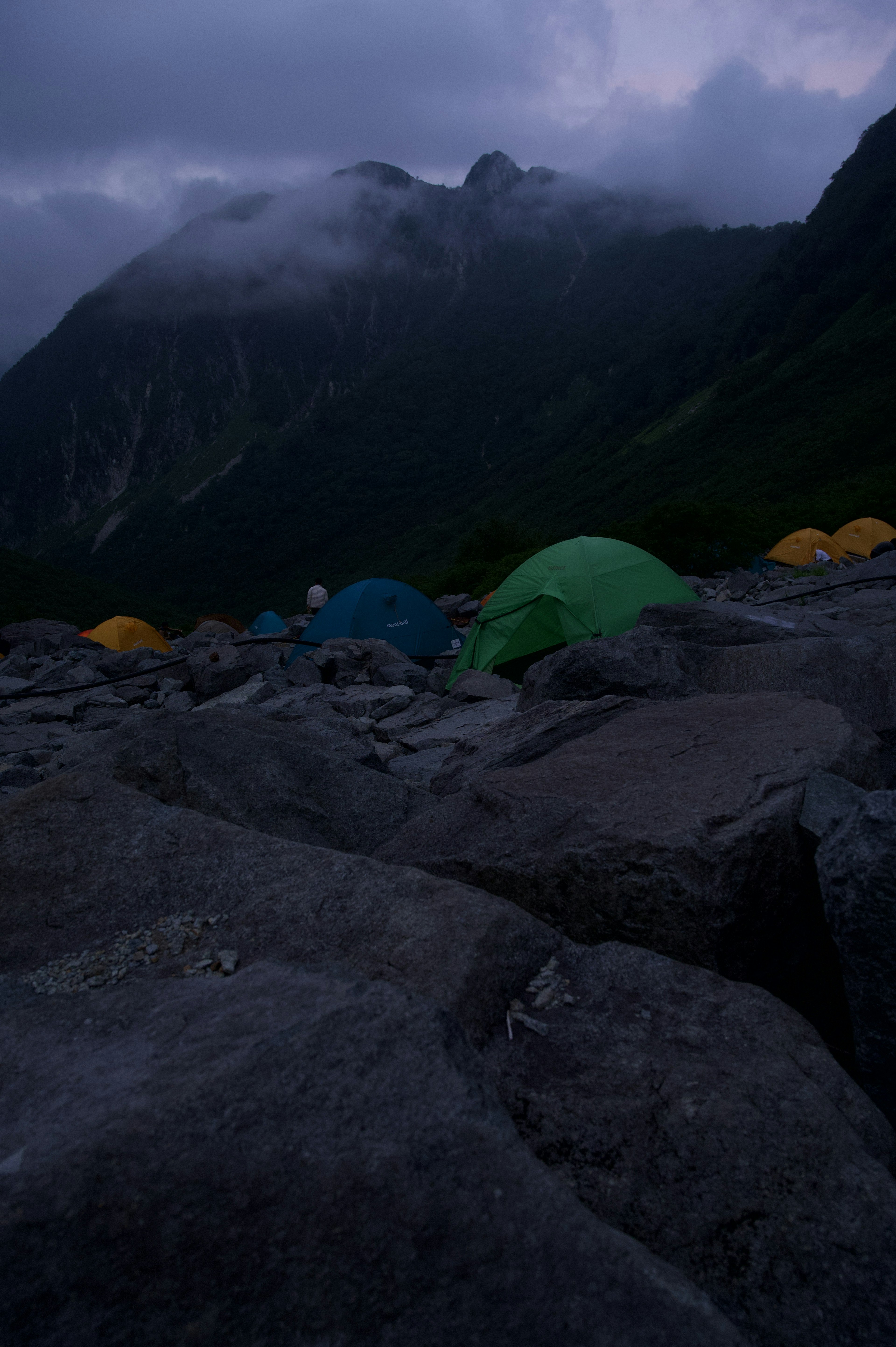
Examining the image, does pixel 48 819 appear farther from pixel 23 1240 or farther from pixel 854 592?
pixel 854 592

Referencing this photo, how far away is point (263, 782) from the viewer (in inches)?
159

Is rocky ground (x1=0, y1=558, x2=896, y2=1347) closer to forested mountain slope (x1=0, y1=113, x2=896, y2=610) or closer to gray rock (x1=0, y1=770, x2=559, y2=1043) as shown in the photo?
gray rock (x1=0, y1=770, x2=559, y2=1043)

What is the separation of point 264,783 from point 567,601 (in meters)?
8.38

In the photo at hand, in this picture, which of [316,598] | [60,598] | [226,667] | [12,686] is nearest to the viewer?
[226,667]

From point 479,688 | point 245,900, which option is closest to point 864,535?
point 479,688

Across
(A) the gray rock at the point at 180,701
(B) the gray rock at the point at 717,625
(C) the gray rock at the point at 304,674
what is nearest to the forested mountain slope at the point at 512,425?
(C) the gray rock at the point at 304,674

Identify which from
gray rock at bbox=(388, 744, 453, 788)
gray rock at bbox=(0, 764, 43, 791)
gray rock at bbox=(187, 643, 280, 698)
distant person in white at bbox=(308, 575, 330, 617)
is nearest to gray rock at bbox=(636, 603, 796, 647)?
gray rock at bbox=(388, 744, 453, 788)

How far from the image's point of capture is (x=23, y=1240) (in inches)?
49.5

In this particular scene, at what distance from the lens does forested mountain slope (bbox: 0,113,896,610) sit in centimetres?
8056

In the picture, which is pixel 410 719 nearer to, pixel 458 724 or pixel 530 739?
pixel 458 724

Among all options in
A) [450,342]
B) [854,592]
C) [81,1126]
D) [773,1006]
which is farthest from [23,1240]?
[450,342]

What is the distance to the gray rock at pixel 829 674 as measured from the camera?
4973 millimetres

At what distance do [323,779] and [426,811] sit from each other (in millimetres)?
681

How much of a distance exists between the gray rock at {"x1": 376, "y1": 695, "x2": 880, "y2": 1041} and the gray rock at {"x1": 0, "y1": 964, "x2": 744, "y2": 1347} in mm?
1202
